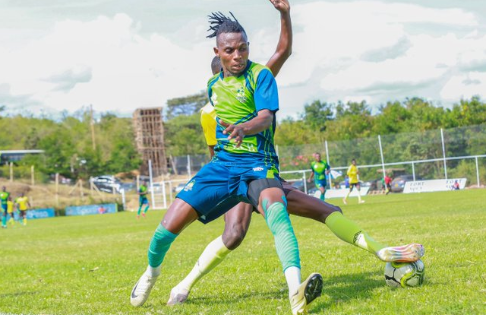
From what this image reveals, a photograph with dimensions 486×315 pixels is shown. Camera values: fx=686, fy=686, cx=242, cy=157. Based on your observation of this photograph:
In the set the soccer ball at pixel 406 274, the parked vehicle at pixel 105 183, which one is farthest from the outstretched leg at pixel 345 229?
the parked vehicle at pixel 105 183

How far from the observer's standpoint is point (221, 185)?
541 centimetres

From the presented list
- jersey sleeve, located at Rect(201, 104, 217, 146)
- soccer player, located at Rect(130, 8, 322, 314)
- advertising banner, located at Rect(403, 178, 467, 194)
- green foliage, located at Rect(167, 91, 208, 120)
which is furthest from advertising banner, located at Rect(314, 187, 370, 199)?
green foliage, located at Rect(167, 91, 208, 120)

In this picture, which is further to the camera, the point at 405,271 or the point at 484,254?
the point at 484,254

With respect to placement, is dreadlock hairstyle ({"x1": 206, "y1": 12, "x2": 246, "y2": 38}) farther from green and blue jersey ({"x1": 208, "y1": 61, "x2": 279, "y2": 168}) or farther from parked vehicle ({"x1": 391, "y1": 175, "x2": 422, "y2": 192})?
parked vehicle ({"x1": 391, "y1": 175, "x2": 422, "y2": 192})

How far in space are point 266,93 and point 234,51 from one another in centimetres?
45

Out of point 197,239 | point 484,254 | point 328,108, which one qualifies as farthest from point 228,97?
point 328,108

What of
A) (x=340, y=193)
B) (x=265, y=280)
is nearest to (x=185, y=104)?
(x=340, y=193)

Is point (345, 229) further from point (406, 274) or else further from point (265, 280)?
point (265, 280)

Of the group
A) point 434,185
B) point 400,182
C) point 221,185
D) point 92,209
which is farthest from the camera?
point 92,209

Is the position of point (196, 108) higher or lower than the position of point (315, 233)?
higher

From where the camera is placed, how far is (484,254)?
763 cm

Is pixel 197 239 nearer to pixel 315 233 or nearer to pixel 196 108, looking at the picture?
pixel 315 233

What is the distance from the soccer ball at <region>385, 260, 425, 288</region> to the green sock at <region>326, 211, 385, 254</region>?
0.25 meters

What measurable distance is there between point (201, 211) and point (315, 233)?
8738mm
